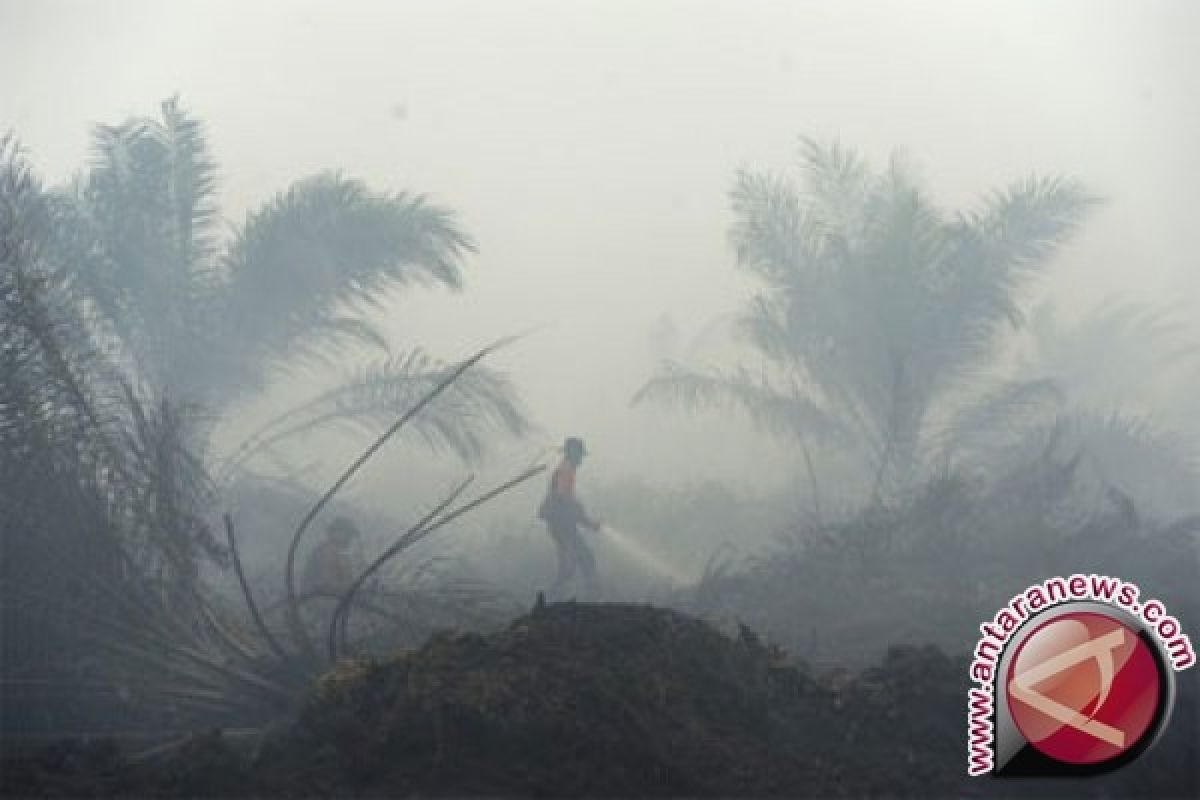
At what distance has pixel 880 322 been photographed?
1455 cm

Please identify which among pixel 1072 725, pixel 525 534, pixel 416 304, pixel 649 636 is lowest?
pixel 1072 725

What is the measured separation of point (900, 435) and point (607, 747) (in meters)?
9.28

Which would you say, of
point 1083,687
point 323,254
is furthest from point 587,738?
point 323,254

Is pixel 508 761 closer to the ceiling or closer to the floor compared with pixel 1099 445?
closer to the floor

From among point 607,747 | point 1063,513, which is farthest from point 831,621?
point 607,747

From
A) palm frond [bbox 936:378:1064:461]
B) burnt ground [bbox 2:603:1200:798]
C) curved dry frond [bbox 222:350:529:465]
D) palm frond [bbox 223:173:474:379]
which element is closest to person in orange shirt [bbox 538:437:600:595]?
curved dry frond [bbox 222:350:529:465]

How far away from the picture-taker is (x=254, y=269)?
13.2m

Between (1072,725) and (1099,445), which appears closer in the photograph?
(1072,725)

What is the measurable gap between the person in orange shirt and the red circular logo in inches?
260

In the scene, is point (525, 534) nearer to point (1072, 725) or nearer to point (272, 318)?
point (272, 318)

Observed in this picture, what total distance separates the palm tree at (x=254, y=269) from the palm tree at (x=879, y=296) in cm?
343

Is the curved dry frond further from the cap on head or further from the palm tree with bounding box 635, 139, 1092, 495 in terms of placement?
the palm tree with bounding box 635, 139, 1092, 495

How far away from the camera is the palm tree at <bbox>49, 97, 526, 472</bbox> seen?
41.9 ft

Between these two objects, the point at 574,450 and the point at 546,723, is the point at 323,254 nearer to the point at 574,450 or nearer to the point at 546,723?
the point at 574,450
